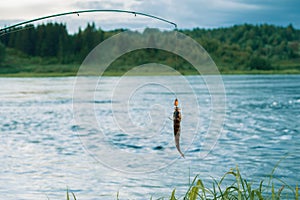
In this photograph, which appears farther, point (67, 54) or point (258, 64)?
point (258, 64)

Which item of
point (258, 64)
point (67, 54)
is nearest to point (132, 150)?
point (67, 54)

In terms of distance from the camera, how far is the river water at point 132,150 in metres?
10.6

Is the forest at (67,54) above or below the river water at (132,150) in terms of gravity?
above

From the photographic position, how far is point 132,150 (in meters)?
16.1

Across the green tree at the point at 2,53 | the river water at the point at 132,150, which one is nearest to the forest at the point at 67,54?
the green tree at the point at 2,53

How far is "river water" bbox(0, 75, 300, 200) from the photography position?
10641 mm

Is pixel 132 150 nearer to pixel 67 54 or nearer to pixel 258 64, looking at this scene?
pixel 67 54

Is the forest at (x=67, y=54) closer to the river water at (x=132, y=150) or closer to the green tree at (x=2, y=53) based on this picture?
the green tree at (x=2, y=53)

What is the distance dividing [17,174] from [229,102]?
74.4 ft

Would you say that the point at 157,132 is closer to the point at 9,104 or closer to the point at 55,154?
the point at 55,154

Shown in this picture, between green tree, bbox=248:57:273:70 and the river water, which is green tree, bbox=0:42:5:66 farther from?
green tree, bbox=248:57:273:70

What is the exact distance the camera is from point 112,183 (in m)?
10.8

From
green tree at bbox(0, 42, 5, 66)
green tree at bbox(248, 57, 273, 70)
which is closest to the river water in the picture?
green tree at bbox(0, 42, 5, 66)

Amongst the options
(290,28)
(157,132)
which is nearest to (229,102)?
(157,132)
